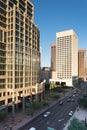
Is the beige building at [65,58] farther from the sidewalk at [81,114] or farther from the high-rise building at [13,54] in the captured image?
the sidewalk at [81,114]

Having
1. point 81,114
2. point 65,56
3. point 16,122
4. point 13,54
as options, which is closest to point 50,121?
point 16,122

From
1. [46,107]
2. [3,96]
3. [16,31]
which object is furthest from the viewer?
[46,107]

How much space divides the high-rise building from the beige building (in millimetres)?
100606

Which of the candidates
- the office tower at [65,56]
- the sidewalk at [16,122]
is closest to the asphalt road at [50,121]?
the sidewalk at [16,122]

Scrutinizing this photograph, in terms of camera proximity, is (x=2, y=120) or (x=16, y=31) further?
(x=16, y=31)

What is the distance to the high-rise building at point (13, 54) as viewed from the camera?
7306 centimetres

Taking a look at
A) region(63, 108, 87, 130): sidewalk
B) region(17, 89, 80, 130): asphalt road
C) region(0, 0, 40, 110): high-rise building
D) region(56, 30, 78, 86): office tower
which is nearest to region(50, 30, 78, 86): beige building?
region(56, 30, 78, 86): office tower

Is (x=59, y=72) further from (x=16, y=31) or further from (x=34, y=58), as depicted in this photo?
(x=16, y=31)

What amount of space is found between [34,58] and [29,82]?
1554cm

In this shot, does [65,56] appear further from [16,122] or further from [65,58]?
[16,122]

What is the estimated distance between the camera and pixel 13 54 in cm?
7438

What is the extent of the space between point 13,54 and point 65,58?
4700 inches

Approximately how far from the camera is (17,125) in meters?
57.7

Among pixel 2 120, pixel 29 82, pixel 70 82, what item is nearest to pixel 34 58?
pixel 29 82
